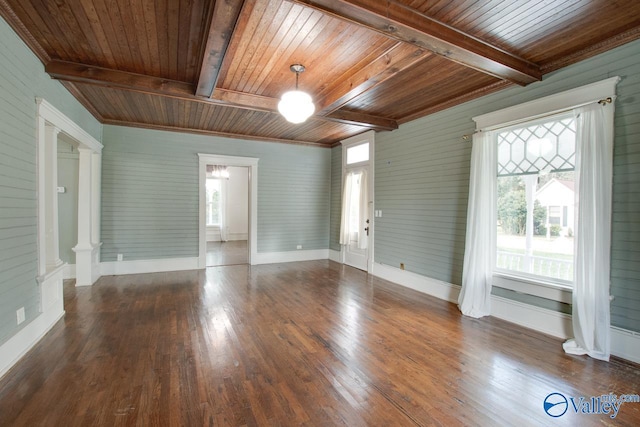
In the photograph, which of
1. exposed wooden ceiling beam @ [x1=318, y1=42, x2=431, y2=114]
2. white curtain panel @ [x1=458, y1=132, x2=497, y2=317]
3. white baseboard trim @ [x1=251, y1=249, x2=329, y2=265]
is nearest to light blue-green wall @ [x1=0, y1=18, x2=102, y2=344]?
exposed wooden ceiling beam @ [x1=318, y1=42, x2=431, y2=114]

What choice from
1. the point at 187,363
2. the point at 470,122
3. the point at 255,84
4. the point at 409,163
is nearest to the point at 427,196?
the point at 409,163

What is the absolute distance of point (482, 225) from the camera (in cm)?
381

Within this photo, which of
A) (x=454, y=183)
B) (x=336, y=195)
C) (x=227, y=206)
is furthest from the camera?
(x=227, y=206)

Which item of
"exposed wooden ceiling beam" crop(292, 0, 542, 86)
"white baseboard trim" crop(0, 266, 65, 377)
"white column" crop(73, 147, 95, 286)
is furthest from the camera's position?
"white column" crop(73, 147, 95, 286)

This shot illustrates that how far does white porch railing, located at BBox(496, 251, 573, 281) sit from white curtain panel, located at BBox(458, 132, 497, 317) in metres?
0.18

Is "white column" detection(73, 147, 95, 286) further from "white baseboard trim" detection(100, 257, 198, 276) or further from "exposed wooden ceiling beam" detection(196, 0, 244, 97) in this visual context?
"exposed wooden ceiling beam" detection(196, 0, 244, 97)

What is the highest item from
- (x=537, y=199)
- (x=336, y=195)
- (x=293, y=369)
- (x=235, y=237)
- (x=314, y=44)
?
(x=314, y=44)

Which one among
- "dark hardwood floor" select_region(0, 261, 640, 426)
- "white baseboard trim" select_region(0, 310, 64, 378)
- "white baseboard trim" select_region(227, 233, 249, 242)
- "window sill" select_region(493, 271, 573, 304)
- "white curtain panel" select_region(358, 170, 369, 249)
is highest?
"white curtain panel" select_region(358, 170, 369, 249)

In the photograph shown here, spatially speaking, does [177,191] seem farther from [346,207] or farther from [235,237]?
[235,237]

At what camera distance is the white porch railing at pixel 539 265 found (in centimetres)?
327

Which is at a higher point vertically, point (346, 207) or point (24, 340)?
point (346, 207)

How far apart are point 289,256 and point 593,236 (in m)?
5.67

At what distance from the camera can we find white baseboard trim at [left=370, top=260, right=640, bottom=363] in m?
2.74

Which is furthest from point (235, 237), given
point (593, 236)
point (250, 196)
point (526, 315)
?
point (593, 236)
